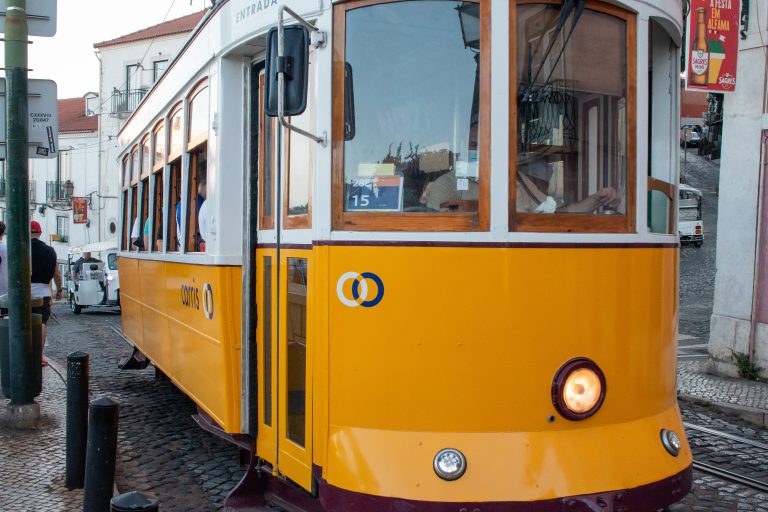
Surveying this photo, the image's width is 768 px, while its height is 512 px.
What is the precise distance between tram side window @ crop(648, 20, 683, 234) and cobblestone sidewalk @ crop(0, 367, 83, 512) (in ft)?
11.9

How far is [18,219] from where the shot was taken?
6.66 metres

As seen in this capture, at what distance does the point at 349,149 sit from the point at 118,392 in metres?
6.18

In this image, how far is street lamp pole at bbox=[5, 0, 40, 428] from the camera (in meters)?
6.65

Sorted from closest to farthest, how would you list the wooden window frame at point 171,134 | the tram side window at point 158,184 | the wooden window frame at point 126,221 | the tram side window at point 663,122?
the tram side window at point 663,122, the wooden window frame at point 171,134, the tram side window at point 158,184, the wooden window frame at point 126,221

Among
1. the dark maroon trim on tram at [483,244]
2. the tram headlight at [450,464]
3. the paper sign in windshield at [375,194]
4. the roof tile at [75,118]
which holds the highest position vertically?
the roof tile at [75,118]

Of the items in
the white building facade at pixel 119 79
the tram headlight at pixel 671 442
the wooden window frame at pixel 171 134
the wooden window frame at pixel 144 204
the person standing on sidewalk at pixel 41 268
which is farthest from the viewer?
the white building facade at pixel 119 79

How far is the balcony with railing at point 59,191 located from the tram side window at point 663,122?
44.1 m

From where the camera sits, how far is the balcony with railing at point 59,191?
44.5 meters

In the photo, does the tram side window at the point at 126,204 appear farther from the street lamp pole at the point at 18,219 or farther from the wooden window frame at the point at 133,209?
the street lamp pole at the point at 18,219

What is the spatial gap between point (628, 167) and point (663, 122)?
537mm

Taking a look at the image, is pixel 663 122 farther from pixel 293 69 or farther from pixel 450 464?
pixel 450 464

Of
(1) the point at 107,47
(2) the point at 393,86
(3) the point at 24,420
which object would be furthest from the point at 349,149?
(1) the point at 107,47

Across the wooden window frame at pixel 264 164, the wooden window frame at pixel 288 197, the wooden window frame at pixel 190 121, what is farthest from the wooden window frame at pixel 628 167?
the wooden window frame at pixel 190 121

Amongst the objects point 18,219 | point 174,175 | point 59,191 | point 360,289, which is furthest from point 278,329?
point 59,191
